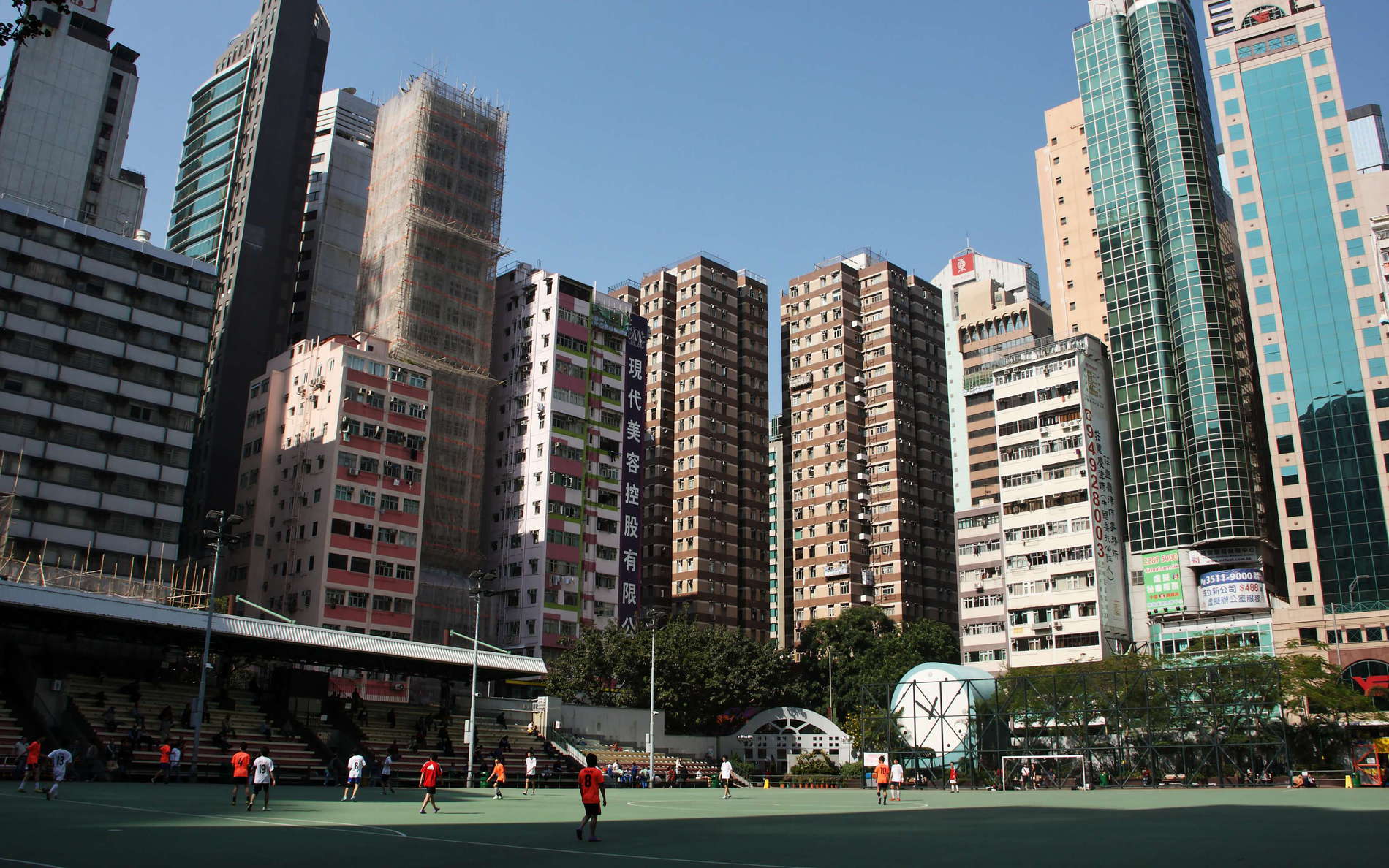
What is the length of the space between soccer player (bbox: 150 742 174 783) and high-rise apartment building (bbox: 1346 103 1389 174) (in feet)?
436

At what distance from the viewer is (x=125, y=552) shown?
8381 cm

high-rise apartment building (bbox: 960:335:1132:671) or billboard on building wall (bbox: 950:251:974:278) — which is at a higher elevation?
billboard on building wall (bbox: 950:251:974:278)

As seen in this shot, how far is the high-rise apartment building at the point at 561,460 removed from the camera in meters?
99.9

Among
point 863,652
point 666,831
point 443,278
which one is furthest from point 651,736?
point 443,278

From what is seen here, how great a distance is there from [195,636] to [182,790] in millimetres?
17120

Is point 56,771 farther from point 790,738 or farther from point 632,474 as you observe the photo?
point 632,474

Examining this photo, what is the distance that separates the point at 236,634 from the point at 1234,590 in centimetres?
8224

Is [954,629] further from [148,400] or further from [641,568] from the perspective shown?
[148,400]

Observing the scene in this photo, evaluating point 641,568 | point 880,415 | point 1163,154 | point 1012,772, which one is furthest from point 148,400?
point 1163,154

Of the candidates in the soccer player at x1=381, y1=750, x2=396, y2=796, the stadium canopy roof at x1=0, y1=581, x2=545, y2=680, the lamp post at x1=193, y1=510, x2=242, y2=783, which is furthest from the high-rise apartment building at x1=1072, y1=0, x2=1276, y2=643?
the lamp post at x1=193, y1=510, x2=242, y2=783

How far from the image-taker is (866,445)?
440 ft

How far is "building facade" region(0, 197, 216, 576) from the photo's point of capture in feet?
267

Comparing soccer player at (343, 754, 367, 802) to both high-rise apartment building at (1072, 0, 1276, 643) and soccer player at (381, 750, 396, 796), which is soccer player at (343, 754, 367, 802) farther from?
high-rise apartment building at (1072, 0, 1276, 643)

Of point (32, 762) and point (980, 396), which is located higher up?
point (980, 396)
